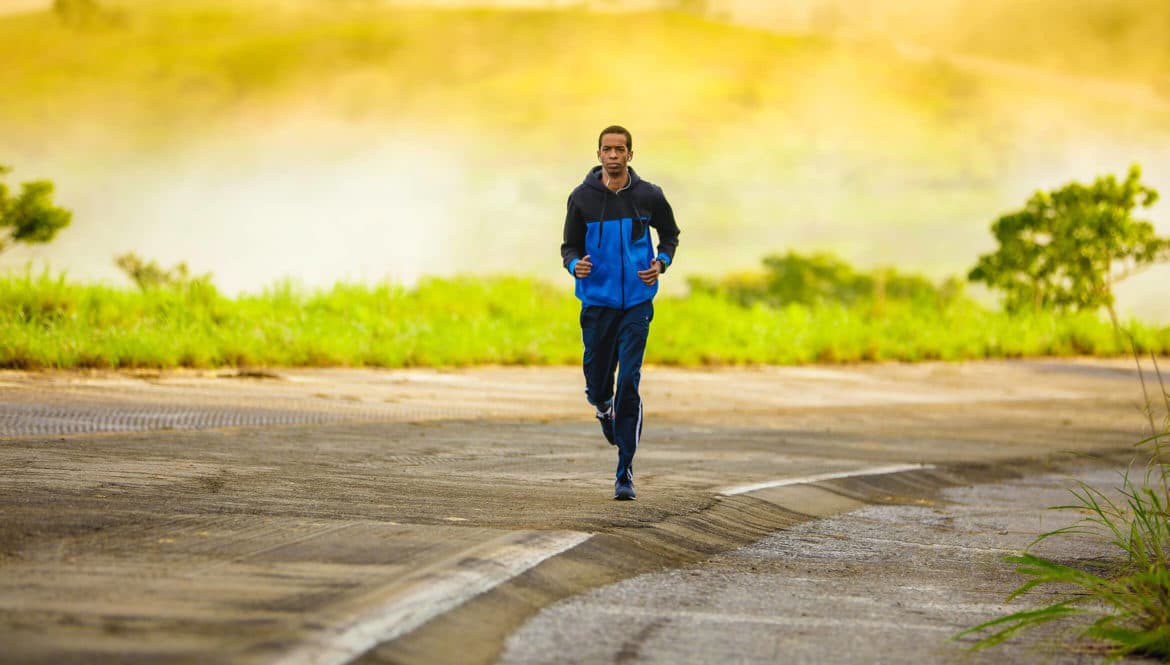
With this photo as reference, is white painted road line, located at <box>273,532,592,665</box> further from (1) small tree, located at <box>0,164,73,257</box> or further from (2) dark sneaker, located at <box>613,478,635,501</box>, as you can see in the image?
(1) small tree, located at <box>0,164,73,257</box>

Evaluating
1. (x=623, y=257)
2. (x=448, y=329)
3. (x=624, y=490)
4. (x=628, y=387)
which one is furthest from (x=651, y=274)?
(x=448, y=329)

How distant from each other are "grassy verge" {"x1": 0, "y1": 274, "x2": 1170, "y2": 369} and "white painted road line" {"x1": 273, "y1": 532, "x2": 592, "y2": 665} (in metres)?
12.1

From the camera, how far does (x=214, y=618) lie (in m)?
5.13

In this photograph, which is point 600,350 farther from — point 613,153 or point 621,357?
point 613,153

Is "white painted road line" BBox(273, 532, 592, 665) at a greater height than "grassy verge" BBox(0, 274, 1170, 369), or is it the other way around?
"grassy verge" BBox(0, 274, 1170, 369)

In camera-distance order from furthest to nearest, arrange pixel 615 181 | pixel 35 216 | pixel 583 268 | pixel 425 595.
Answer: pixel 35 216
pixel 615 181
pixel 583 268
pixel 425 595

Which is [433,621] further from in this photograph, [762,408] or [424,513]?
[762,408]

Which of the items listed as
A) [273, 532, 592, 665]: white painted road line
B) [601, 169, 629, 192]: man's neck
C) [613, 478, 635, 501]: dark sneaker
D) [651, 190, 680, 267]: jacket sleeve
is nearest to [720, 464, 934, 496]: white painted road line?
[613, 478, 635, 501]: dark sneaker

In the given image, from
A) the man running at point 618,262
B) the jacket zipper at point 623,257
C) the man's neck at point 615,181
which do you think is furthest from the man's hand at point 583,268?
the man's neck at point 615,181

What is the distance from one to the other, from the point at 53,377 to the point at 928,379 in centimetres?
1425

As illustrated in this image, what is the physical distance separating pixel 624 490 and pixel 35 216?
30245mm

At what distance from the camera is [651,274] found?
8758 millimetres

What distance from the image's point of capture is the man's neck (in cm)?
887

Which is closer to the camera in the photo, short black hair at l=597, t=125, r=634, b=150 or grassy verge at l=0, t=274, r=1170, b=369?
short black hair at l=597, t=125, r=634, b=150
